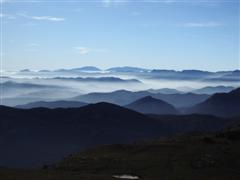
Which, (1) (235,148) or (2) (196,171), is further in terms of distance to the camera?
(1) (235,148)

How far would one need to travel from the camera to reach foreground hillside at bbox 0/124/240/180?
58.6 meters

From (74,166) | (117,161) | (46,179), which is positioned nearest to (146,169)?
(117,161)

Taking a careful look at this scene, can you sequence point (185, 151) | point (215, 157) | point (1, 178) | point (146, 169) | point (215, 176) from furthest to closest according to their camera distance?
point (185, 151) → point (215, 157) → point (146, 169) → point (215, 176) → point (1, 178)

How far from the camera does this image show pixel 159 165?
69.2 m

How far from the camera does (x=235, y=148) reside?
79.1m

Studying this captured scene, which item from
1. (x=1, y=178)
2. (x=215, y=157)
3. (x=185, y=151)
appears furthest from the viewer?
(x=185, y=151)

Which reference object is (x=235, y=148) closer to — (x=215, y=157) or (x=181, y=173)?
(x=215, y=157)

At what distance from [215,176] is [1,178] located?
2873 centimetres

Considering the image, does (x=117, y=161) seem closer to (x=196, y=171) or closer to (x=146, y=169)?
(x=146, y=169)

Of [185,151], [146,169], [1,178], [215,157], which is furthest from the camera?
[185,151]

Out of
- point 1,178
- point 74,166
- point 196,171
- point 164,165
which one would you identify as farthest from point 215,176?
point 1,178

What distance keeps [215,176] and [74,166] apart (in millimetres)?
23201

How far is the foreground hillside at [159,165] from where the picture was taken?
58625mm

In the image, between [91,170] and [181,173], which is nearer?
[181,173]
